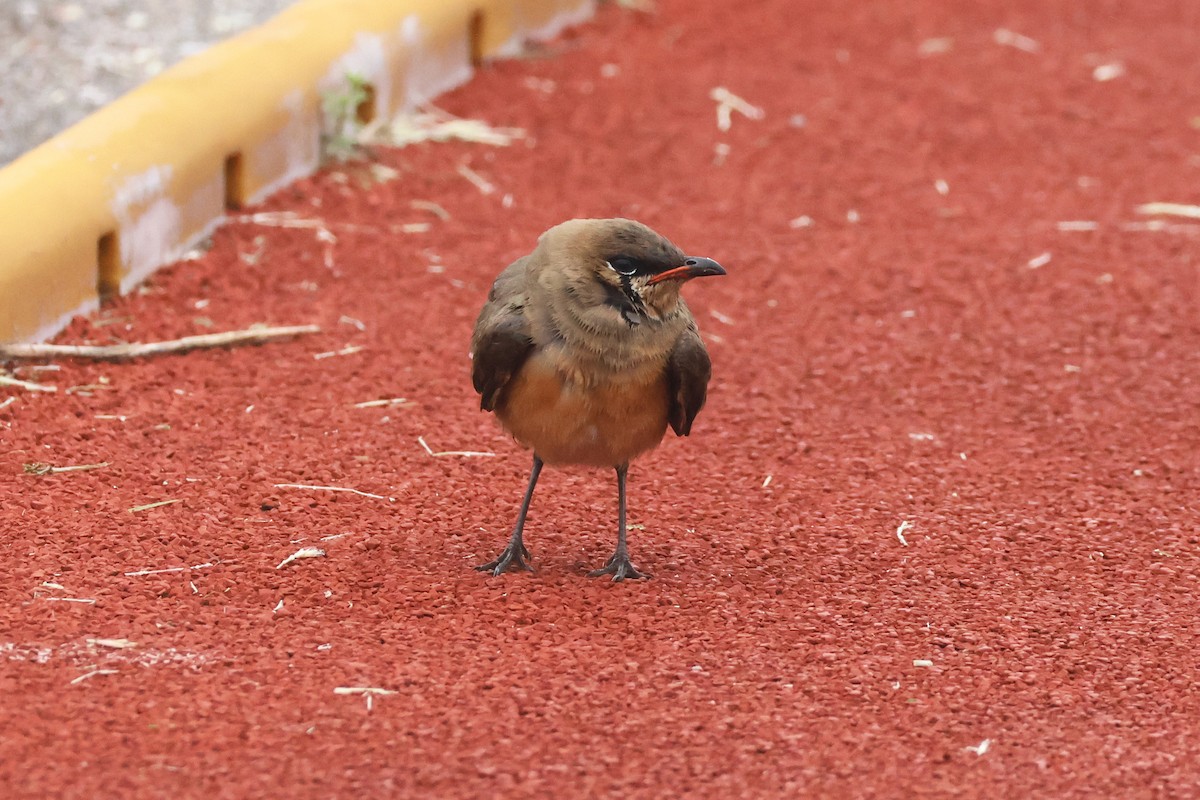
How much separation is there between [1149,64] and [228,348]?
7.03m

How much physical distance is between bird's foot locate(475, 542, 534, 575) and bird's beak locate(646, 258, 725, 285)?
1.03 m

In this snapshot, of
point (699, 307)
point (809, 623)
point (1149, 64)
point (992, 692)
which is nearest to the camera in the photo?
point (992, 692)

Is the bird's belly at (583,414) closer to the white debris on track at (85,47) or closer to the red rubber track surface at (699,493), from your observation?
the red rubber track surface at (699,493)

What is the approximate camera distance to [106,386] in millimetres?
7109

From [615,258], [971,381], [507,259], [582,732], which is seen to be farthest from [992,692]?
[507,259]

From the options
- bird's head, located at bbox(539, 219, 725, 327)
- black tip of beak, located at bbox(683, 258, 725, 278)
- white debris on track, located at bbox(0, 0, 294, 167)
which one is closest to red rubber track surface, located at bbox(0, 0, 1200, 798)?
bird's head, located at bbox(539, 219, 725, 327)

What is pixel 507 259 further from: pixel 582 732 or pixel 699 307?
pixel 582 732

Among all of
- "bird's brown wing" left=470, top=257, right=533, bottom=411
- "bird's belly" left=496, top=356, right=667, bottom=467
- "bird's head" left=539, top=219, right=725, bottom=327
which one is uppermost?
"bird's head" left=539, top=219, right=725, bottom=327

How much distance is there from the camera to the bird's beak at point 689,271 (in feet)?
18.4

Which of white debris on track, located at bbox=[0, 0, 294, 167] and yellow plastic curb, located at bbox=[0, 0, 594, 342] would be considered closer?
yellow plastic curb, located at bbox=[0, 0, 594, 342]

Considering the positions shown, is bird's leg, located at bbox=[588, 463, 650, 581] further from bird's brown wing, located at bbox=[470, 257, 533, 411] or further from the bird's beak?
the bird's beak

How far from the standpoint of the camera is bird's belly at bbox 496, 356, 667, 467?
18.6ft

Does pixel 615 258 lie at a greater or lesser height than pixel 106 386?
greater

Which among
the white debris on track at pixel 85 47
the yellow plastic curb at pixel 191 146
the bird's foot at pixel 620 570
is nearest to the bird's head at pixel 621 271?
the bird's foot at pixel 620 570
